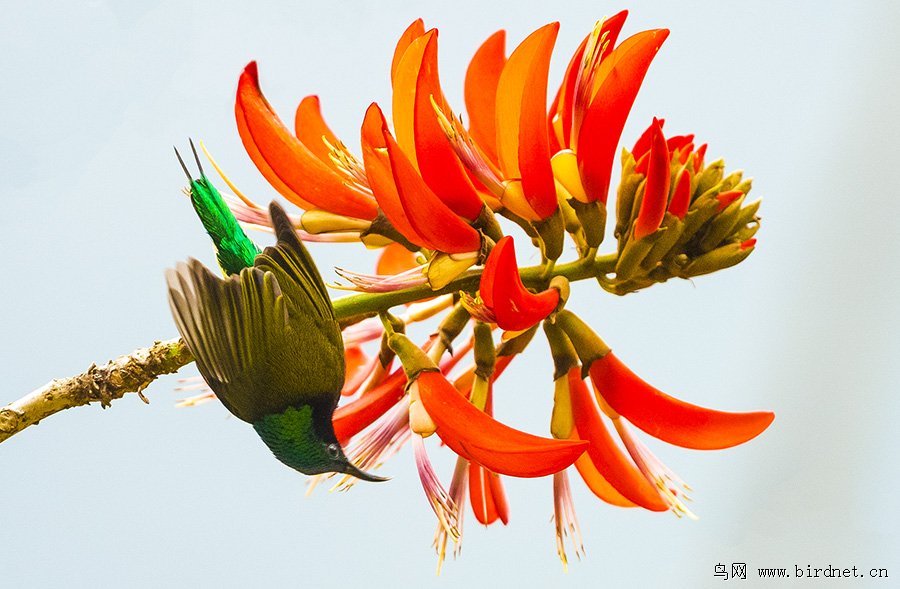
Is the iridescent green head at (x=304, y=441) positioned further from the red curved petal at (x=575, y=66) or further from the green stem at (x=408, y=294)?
the red curved petal at (x=575, y=66)

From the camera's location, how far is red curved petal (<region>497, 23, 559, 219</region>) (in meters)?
0.54

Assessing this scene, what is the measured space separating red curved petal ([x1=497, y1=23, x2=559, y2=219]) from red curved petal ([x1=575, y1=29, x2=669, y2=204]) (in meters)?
0.03

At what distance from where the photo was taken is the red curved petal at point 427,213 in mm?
499

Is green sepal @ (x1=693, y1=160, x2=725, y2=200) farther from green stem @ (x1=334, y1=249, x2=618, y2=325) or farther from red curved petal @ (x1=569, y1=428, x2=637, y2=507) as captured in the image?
red curved petal @ (x1=569, y1=428, x2=637, y2=507)

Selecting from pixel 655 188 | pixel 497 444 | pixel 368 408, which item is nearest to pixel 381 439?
pixel 368 408

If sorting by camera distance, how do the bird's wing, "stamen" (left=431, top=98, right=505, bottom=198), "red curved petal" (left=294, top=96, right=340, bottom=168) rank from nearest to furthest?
the bird's wing < "stamen" (left=431, top=98, right=505, bottom=198) < "red curved petal" (left=294, top=96, right=340, bottom=168)

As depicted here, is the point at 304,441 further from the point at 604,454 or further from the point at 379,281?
the point at 604,454

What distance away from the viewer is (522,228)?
61 centimetres

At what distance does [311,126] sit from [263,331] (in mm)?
256

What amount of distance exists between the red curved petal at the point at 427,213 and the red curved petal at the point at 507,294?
41 millimetres

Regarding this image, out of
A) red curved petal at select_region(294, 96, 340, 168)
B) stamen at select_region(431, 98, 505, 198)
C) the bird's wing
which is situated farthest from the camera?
red curved petal at select_region(294, 96, 340, 168)

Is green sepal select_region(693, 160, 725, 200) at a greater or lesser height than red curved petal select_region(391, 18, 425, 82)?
lesser

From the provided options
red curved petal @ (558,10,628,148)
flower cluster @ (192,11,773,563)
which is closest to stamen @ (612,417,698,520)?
flower cluster @ (192,11,773,563)

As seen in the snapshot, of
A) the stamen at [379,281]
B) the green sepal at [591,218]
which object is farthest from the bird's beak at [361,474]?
the green sepal at [591,218]
